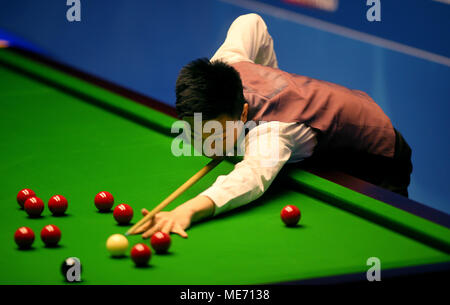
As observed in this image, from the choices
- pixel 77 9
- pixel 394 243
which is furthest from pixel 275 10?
pixel 394 243

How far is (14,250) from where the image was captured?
2.29 m

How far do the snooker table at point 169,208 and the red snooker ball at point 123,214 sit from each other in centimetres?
3

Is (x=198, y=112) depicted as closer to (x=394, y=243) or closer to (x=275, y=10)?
(x=394, y=243)

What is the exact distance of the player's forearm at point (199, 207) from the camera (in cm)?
253

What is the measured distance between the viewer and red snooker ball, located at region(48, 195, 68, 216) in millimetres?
2588

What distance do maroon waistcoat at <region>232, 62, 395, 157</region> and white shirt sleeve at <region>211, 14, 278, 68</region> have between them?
21 centimetres

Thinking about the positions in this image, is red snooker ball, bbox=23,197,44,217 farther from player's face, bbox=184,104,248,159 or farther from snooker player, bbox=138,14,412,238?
player's face, bbox=184,104,248,159

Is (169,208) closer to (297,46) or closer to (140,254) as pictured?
(140,254)

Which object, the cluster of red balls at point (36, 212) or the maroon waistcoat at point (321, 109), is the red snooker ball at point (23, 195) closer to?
the cluster of red balls at point (36, 212)

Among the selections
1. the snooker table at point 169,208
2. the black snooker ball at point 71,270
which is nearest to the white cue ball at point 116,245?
the snooker table at point 169,208

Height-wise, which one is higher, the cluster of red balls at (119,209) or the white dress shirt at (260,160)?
the white dress shirt at (260,160)

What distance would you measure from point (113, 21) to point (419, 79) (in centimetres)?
323
